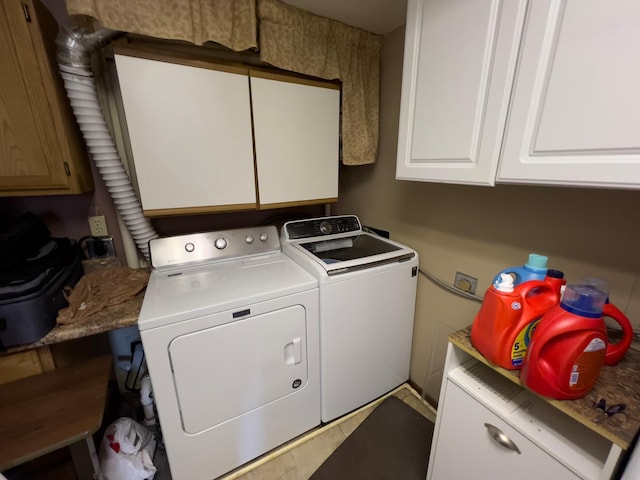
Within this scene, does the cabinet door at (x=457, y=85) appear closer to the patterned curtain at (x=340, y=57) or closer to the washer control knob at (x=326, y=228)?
the patterned curtain at (x=340, y=57)

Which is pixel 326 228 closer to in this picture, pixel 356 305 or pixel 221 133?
pixel 356 305

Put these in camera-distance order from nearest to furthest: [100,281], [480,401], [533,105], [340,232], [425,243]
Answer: [533,105] → [480,401] → [100,281] → [425,243] → [340,232]

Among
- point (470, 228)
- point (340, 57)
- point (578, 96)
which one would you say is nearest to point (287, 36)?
point (340, 57)

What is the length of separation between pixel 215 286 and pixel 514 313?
4.15 feet

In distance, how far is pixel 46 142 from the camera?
1.20 meters

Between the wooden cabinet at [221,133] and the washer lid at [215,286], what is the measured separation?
0.35 metres

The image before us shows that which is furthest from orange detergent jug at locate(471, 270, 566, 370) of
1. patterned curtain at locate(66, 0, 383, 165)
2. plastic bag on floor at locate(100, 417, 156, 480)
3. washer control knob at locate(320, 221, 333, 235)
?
plastic bag on floor at locate(100, 417, 156, 480)

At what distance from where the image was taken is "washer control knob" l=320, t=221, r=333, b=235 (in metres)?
1.92

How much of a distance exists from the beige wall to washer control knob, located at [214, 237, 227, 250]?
3.69ft

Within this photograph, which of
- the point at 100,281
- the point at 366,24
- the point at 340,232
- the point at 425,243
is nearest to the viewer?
the point at 100,281

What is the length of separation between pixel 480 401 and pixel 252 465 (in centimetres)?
131

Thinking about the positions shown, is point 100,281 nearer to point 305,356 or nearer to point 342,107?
point 305,356

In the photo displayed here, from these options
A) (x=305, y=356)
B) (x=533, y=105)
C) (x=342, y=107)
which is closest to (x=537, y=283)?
(x=533, y=105)

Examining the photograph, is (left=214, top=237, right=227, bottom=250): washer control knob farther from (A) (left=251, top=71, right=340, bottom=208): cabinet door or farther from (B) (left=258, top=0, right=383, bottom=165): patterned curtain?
(B) (left=258, top=0, right=383, bottom=165): patterned curtain
